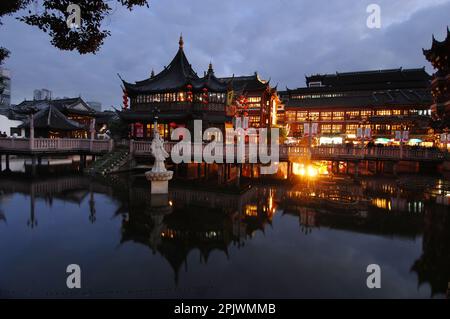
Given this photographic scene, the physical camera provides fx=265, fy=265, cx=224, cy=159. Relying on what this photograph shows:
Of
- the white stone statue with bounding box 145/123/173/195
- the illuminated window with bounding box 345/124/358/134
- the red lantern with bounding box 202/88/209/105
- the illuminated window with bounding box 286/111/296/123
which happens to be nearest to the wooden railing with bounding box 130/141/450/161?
the white stone statue with bounding box 145/123/173/195

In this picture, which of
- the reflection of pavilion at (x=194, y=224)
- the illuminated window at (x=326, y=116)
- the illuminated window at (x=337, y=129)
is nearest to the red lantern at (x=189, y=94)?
the reflection of pavilion at (x=194, y=224)

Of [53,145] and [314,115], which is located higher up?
[314,115]

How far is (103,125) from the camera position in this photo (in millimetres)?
59688

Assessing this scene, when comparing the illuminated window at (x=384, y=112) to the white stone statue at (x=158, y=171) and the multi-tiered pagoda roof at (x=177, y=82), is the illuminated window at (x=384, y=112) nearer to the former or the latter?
the multi-tiered pagoda roof at (x=177, y=82)

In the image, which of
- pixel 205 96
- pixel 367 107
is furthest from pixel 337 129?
pixel 205 96

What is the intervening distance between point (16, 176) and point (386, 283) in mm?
26381

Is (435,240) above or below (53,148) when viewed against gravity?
below

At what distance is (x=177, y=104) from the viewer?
31000 mm

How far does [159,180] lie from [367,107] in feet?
161

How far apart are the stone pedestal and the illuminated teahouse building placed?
30835mm

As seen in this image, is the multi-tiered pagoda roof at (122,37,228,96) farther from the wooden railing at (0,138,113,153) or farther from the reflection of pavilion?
the reflection of pavilion

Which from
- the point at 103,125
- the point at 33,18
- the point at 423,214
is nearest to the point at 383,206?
the point at 423,214

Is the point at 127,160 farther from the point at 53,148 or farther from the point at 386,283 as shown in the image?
the point at 386,283

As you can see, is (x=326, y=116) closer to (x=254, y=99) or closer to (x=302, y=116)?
(x=302, y=116)
